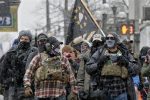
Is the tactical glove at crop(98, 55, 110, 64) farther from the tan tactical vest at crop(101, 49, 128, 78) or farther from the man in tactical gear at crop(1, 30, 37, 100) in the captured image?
the man in tactical gear at crop(1, 30, 37, 100)

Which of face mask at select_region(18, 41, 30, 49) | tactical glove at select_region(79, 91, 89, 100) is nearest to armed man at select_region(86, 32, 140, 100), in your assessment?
tactical glove at select_region(79, 91, 89, 100)

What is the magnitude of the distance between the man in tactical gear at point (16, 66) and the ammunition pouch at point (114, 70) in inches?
77.2

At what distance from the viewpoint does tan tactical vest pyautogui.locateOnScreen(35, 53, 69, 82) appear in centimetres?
1172

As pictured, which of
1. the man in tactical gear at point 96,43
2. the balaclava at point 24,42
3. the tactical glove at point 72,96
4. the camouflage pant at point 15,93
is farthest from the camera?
the balaclava at point 24,42

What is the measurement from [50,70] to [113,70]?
0.97 meters

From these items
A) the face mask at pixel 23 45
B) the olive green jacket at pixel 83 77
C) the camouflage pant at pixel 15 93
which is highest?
the face mask at pixel 23 45

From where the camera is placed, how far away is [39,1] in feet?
231

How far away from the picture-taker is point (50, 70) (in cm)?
1173

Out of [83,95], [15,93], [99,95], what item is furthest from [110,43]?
[15,93]

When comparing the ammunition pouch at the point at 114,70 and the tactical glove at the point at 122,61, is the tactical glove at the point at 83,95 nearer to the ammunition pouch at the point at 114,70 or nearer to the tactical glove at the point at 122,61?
the ammunition pouch at the point at 114,70

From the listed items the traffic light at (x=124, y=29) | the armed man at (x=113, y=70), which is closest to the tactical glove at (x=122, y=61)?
the armed man at (x=113, y=70)

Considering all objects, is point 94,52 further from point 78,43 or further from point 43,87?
point 78,43

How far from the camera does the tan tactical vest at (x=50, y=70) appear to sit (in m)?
11.7

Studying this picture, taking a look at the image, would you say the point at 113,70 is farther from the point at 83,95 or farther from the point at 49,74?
the point at 49,74
